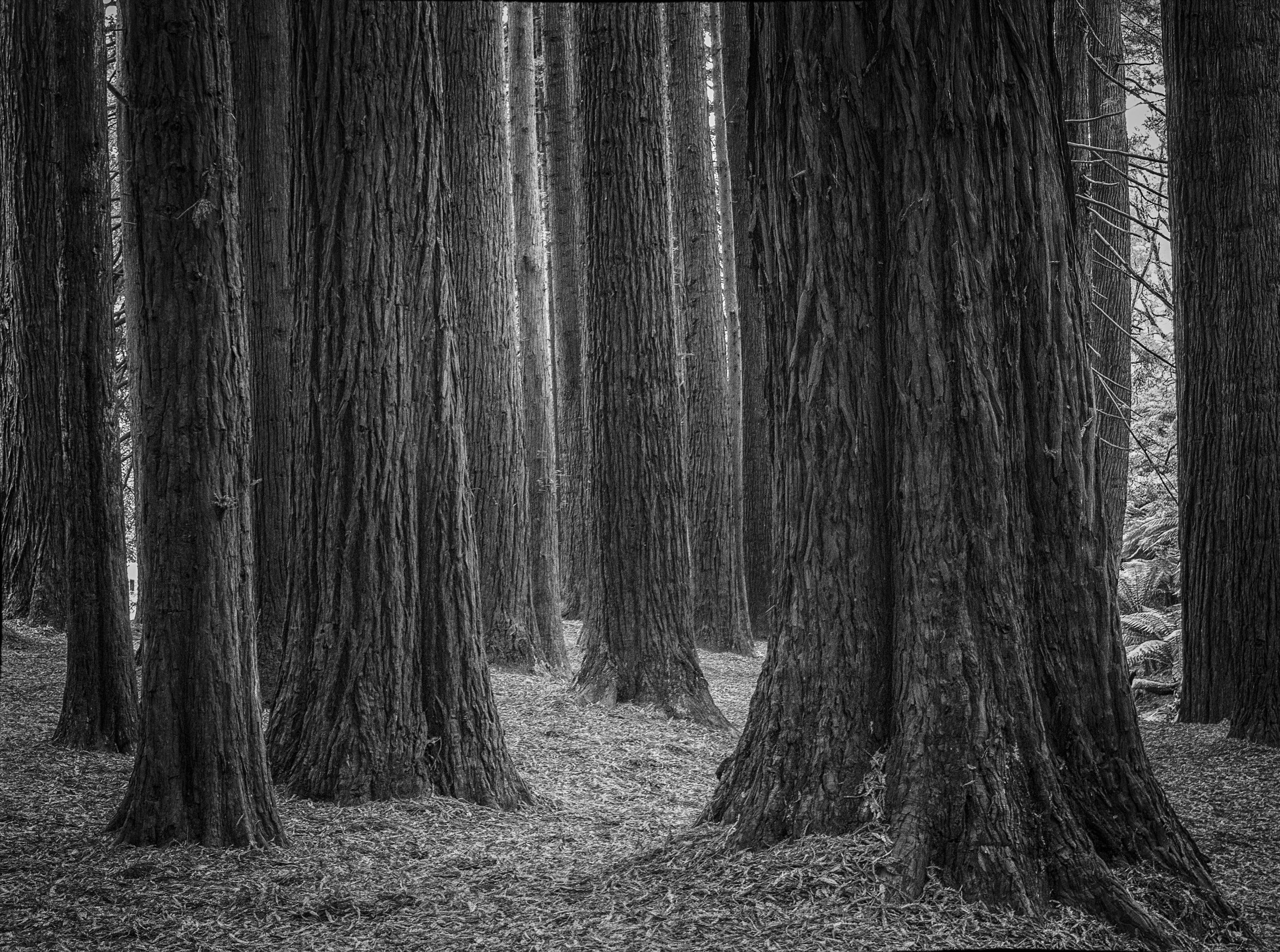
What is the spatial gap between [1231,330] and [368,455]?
5.93m

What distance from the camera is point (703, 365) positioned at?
14.5 meters

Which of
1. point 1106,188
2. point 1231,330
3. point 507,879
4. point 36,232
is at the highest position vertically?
point 1106,188

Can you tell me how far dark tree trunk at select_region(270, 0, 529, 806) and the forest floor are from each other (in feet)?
1.14

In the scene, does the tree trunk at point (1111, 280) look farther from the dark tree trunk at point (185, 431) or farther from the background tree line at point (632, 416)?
the dark tree trunk at point (185, 431)

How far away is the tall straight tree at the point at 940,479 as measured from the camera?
3.72 m

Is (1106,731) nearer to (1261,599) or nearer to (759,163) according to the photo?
(759,163)

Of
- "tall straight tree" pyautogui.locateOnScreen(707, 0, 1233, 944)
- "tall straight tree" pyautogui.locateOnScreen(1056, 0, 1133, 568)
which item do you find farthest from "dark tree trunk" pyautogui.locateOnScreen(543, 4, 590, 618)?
"tall straight tree" pyautogui.locateOnScreen(707, 0, 1233, 944)

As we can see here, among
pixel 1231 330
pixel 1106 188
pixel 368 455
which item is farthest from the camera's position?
pixel 1106 188

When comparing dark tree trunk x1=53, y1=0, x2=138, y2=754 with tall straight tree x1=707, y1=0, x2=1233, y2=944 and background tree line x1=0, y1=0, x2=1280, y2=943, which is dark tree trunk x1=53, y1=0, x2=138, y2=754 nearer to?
background tree line x1=0, y1=0, x2=1280, y2=943

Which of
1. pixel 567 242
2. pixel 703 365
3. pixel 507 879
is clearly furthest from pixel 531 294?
pixel 507 879

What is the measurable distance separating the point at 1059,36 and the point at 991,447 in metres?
9.21

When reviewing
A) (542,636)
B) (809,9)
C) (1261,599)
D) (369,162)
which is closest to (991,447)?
(809,9)

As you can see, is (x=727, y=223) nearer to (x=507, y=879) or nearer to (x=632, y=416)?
(x=632, y=416)

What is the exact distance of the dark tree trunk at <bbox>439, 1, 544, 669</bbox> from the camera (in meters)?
9.41
